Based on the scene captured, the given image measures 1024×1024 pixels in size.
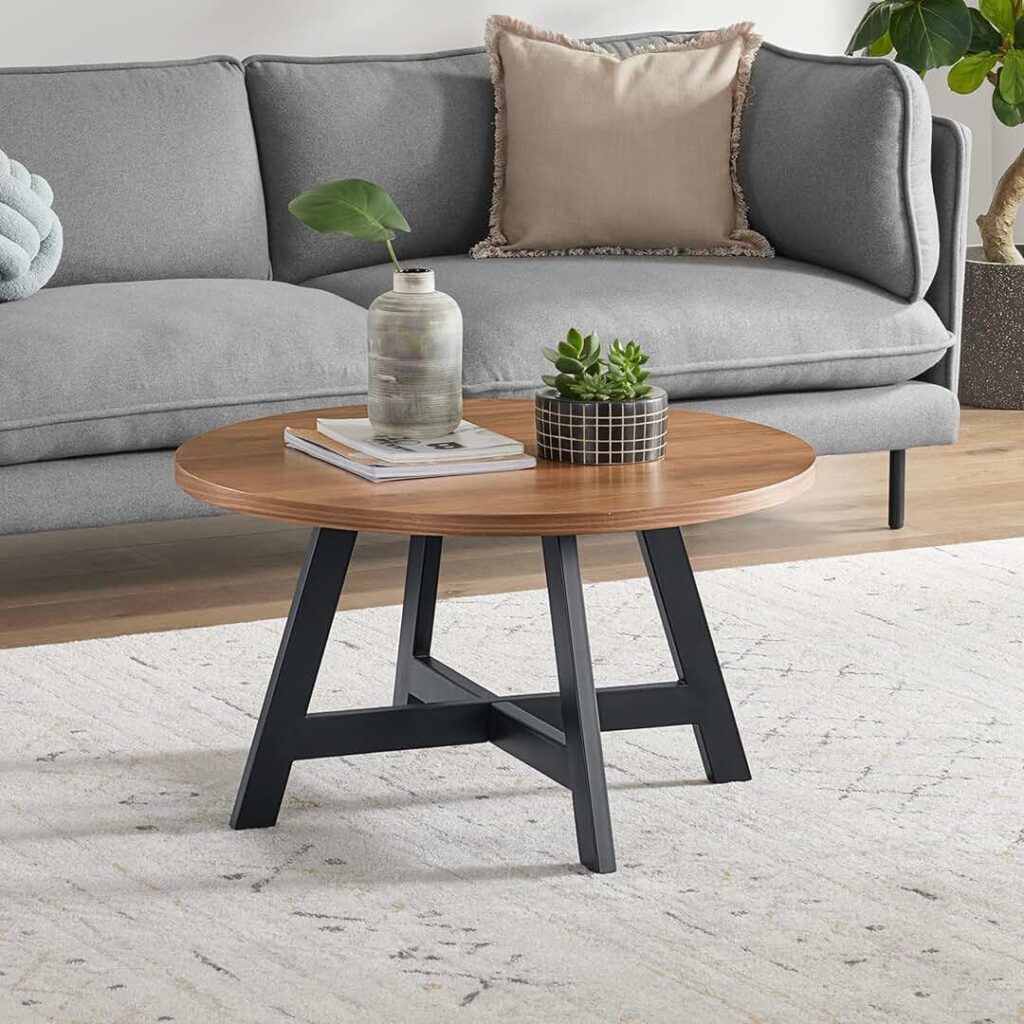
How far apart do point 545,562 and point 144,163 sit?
1.79m

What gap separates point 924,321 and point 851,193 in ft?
0.86

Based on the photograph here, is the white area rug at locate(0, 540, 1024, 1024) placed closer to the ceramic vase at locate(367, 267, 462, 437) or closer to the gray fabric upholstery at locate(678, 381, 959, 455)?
the ceramic vase at locate(367, 267, 462, 437)

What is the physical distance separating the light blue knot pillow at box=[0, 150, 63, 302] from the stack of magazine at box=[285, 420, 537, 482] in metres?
1.08

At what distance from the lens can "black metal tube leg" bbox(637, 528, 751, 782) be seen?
2.02 m

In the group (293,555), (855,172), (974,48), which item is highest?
(974,48)

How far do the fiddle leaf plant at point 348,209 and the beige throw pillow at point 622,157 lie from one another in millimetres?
1567

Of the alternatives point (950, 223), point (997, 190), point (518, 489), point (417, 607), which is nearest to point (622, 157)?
point (950, 223)

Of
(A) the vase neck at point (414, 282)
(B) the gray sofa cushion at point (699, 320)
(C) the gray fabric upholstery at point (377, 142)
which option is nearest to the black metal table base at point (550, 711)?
(A) the vase neck at point (414, 282)

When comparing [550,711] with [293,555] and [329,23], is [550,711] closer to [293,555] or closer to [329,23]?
[293,555]

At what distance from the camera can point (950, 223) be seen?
10.9ft

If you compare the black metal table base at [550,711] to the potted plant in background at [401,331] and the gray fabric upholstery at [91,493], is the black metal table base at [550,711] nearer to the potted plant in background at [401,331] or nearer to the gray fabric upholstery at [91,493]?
the potted plant in background at [401,331]

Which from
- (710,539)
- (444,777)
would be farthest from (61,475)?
(710,539)

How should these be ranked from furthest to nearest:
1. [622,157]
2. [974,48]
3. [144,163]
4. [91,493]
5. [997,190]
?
[997,190], [974,48], [622,157], [144,163], [91,493]

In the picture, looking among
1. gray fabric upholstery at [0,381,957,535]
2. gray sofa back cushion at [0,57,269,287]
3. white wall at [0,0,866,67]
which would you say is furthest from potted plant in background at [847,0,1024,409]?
gray sofa back cushion at [0,57,269,287]
